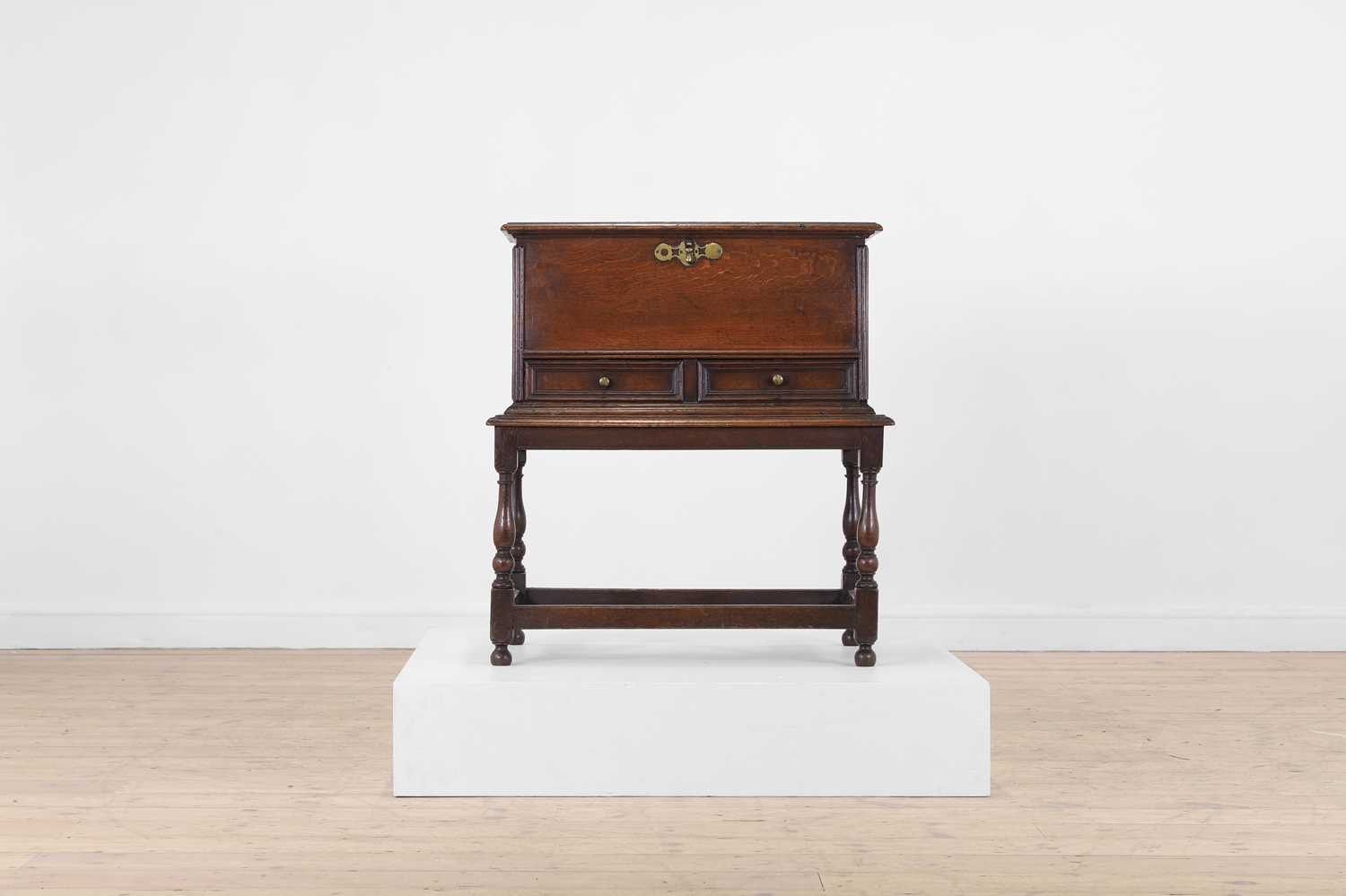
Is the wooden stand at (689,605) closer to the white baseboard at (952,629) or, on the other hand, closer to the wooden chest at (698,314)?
the wooden chest at (698,314)

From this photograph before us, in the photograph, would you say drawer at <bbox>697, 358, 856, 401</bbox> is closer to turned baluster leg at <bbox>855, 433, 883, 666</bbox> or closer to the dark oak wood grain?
the dark oak wood grain

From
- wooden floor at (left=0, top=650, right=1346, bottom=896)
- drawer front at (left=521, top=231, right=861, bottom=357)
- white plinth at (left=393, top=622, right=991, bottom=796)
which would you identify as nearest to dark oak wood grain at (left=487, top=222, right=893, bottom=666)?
drawer front at (left=521, top=231, right=861, bottom=357)

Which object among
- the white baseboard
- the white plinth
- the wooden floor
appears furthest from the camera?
the white baseboard

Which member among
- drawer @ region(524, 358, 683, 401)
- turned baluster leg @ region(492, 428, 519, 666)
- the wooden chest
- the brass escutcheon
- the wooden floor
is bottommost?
the wooden floor

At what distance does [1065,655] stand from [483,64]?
3.13 meters

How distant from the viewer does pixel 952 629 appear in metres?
5.04

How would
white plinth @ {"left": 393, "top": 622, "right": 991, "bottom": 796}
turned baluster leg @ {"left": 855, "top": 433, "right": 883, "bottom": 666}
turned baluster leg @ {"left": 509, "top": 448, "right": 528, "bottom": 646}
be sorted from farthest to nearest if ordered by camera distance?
turned baluster leg @ {"left": 509, "top": 448, "right": 528, "bottom": 646}
turned baluster leg @ {"left": 855, "top": 433, "right": 883, "bottom": 666}
white plinth @ {"left": 393, "top": 622, "right": 991, "bottom": 796}

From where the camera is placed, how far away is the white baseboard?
5004 millimetres

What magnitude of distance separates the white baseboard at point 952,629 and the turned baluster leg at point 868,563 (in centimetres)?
177

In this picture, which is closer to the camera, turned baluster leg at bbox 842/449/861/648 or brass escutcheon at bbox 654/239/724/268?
brass escutcheon at bbox 654/239/724/268

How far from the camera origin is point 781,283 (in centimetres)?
329

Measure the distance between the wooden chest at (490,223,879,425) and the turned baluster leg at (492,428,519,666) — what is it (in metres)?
0.11

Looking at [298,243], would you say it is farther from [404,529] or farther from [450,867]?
[450,867]

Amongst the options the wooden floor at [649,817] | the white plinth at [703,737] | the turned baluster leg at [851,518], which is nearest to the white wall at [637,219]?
the wooden floor at [649,817]
